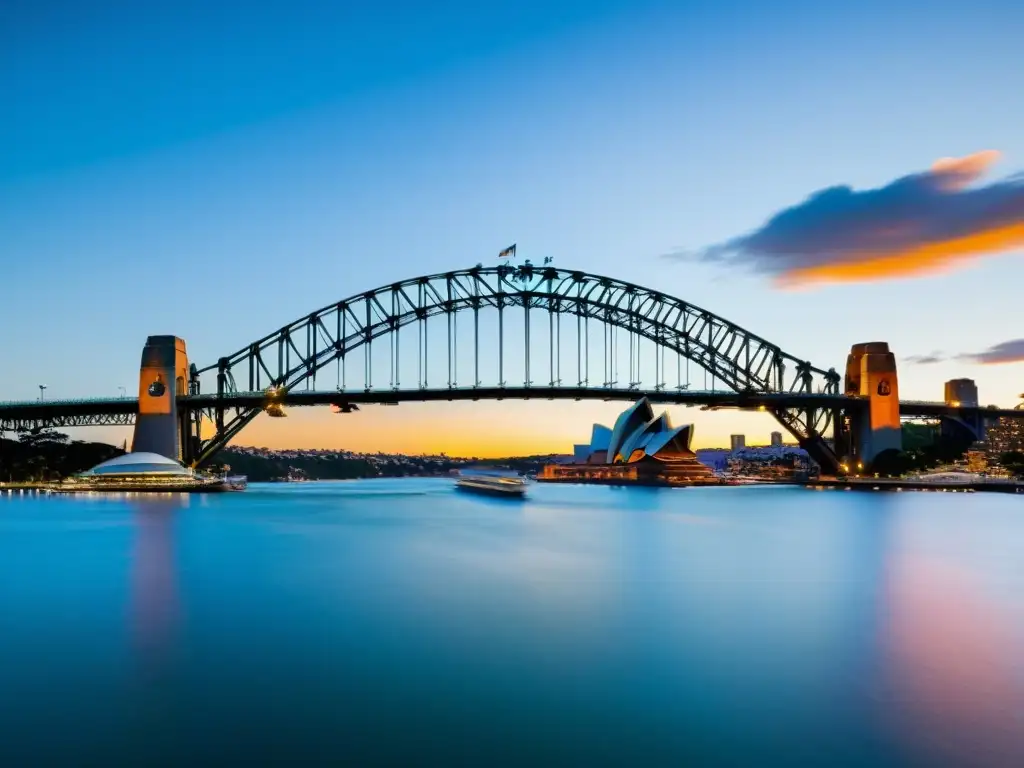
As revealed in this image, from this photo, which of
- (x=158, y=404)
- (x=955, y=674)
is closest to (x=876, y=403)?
(x=158, y=404)

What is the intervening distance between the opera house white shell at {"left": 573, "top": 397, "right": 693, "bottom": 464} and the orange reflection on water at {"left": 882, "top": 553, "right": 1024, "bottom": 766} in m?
90.7

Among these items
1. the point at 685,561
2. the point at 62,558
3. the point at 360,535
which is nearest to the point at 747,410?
the point at 360,535

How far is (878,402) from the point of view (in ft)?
306

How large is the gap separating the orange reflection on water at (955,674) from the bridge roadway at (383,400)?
55021 mm

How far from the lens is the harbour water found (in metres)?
12.3

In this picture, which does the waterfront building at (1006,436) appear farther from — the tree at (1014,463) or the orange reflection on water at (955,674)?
the orange reflection on water at (955,674)

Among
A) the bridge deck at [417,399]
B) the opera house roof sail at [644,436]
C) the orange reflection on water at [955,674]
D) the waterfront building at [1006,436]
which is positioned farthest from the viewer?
the waterfront building at [1006,436]

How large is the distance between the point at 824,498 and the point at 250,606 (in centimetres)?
6262

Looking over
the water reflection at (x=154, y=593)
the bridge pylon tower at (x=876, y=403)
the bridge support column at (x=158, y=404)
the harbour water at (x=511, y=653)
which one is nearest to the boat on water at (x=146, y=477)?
the bridge support column at (x=158, y=404)

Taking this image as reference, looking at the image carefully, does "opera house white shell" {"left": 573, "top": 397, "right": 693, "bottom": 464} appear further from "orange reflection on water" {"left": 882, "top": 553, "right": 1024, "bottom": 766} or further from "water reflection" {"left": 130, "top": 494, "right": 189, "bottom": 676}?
"orange reflection on water" {"left": 882, "top": 553, "right": 1024, "bottom": 766}

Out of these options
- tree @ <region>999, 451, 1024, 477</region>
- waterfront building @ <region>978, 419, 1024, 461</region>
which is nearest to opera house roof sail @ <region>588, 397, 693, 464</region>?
tree @ <region>999, 451, 1024, 477</region>

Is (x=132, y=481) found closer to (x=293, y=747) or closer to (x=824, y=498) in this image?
(x=824, y=498)

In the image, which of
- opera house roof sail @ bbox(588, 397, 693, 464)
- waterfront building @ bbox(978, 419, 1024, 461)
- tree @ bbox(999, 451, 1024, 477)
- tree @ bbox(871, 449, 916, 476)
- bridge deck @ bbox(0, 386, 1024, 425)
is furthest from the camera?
waterfront building @ bbox(978, 419, 1024, 461)

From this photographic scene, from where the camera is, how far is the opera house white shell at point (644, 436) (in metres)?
119
